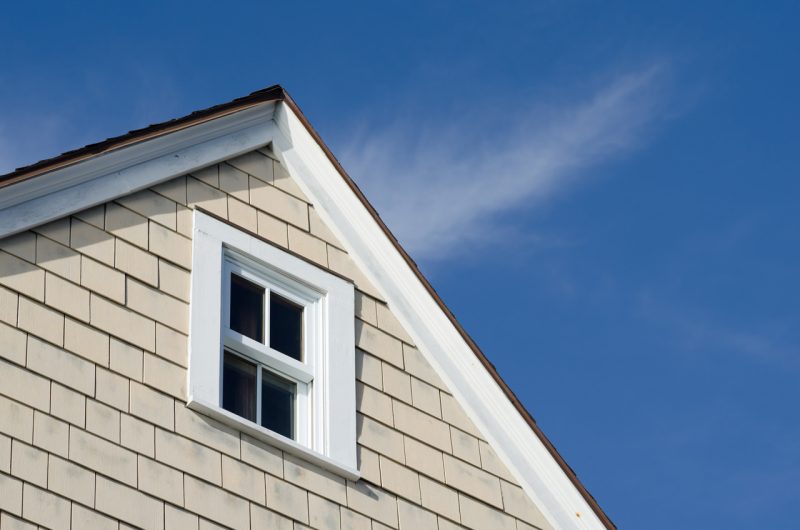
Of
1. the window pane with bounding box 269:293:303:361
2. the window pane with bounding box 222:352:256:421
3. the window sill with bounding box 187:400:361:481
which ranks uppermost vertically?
the window pane with bounding box 269:293:303:361

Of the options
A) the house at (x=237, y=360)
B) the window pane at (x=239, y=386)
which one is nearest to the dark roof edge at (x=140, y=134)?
the house at (x=237, y=360)

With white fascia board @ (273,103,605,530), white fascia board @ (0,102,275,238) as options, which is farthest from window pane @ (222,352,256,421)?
white fascia board @ (273,103,605,530)

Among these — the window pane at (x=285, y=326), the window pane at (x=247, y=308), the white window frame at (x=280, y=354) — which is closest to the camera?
the white window frame at (x=280, y=354)

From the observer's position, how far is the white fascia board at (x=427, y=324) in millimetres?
11156

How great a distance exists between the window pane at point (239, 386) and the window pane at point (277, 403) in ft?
0.30

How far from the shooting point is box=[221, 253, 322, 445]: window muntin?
10.1 meters

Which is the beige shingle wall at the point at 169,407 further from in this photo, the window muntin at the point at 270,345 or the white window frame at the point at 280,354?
the window muntin at the point at 270,345

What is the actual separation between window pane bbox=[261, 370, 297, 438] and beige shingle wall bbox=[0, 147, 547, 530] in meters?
0.42

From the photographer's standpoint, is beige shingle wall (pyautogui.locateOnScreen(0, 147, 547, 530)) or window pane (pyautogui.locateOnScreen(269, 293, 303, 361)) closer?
beige shingle wall (pyautogui.locateOnScreen(0, 147, 547, 530))

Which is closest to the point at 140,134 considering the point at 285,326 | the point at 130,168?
the point at 130,168

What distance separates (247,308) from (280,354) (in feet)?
1.20

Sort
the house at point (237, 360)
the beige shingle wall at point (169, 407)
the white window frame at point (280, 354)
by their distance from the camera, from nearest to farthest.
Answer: the beige shingle wall at point (169, 407), the house at point (237, 360), the white window frame at point (280, 354)

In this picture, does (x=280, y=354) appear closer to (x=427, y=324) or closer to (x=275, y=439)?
(x=275, y=439)

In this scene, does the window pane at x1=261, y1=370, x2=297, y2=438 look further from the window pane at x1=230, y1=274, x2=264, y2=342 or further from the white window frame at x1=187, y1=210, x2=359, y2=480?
the window pane at x1=230, y1=274, x2=264, y2=342
